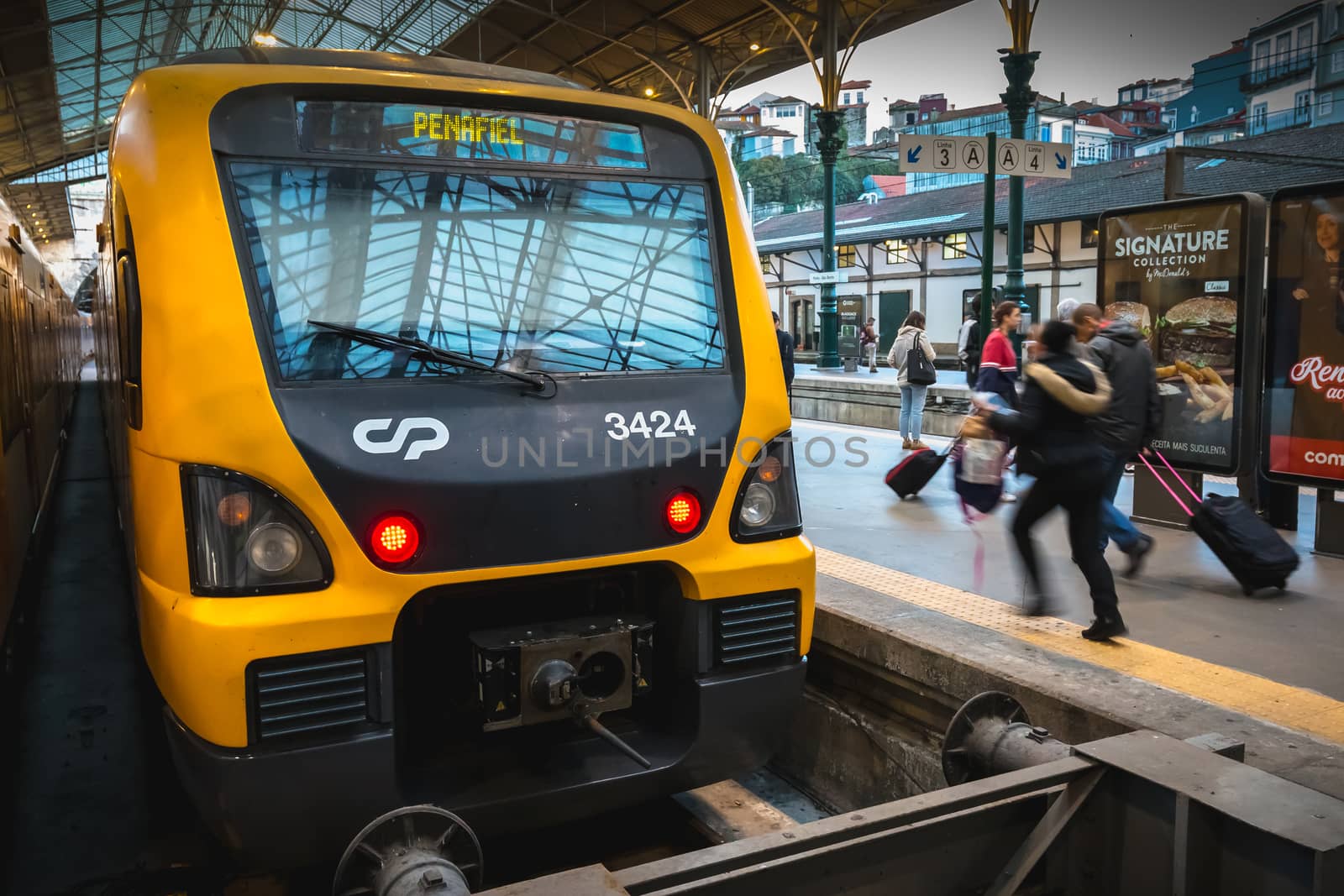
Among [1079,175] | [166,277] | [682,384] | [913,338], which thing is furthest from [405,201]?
[1079,175]

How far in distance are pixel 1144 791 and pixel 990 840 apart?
400 mm

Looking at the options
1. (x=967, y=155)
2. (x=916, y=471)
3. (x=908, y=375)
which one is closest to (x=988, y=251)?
(x=967, y=155)

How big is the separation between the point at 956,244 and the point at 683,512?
1220 inches

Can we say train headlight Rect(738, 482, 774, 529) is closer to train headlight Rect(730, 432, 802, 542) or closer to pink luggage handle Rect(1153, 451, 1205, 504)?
train headlight Rect(730, 432, 802, 542)

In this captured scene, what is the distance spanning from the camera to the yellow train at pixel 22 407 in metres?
5.20

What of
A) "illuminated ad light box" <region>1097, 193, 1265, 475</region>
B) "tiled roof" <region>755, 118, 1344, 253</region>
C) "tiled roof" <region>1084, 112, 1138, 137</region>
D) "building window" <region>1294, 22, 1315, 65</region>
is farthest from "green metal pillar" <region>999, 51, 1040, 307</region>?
"tiled roof" <region>1084, 112, 1138, 137</region>

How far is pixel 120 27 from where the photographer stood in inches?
926

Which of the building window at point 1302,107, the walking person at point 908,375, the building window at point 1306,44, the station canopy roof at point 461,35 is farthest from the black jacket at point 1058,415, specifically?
the building window at point 1306,44

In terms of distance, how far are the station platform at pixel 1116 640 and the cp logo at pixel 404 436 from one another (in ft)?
6.87

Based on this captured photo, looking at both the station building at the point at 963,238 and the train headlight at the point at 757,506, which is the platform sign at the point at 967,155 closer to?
the train headlight at the point at 757,506

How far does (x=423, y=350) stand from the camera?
3.07 meters

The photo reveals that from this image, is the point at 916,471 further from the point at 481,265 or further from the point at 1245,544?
the point at 481,265

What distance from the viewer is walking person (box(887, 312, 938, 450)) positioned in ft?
36.8

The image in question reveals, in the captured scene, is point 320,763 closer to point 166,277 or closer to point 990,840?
point 166,277
